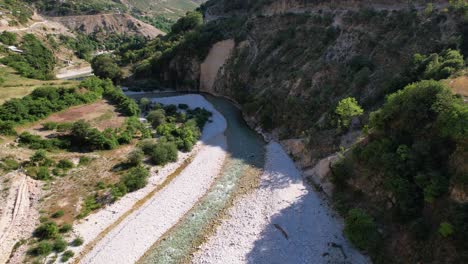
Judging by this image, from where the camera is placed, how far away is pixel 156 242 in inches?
1039

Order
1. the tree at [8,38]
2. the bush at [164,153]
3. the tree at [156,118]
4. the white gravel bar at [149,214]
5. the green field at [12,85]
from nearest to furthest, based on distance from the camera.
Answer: the white gravel bar at [149,214]
the bush at [164,153]
the green field at [12,85]
the tree at [156,118]
the tree at [8,38]

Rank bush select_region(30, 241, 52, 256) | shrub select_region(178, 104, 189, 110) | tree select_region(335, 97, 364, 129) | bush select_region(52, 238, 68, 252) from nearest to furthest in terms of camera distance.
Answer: bush select_region(30, 241, 52, 256) → bush select_region(52, 238, 68, 252) → tree select_region(335, 97, 364, 129) → shrub select_region(178, 104, 189, 110)

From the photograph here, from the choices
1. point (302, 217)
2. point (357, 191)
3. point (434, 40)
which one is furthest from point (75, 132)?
point (434, 40)

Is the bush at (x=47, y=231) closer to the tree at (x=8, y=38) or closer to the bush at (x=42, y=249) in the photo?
the bush at (x=42, y=249)

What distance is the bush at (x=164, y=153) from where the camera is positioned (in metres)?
37.5

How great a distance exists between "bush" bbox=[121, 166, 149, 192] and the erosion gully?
6.74 m

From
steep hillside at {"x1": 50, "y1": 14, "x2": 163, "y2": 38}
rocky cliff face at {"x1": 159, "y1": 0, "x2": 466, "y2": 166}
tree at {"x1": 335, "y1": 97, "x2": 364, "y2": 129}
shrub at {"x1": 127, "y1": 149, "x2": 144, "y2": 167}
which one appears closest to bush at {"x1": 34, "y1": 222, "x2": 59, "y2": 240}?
shrub at {"x1": 127, "y1": 149, "x2": 144, "y2": 167}

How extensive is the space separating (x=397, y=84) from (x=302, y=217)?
1844 cm

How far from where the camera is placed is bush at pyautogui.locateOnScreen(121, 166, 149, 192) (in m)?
32.8

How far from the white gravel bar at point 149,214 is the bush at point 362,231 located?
1489 centimetres

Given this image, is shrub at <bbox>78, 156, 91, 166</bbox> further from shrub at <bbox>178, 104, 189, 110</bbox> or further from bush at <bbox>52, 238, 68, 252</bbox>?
shrub at <bbox>178, 104, 189, 110</bbox>

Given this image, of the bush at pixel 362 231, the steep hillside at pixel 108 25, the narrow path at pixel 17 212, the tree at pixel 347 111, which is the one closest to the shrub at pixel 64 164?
the narrow path at pixel 17 212

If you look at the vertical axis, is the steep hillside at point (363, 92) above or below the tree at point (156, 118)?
above

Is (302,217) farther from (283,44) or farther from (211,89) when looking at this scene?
(211,89)
